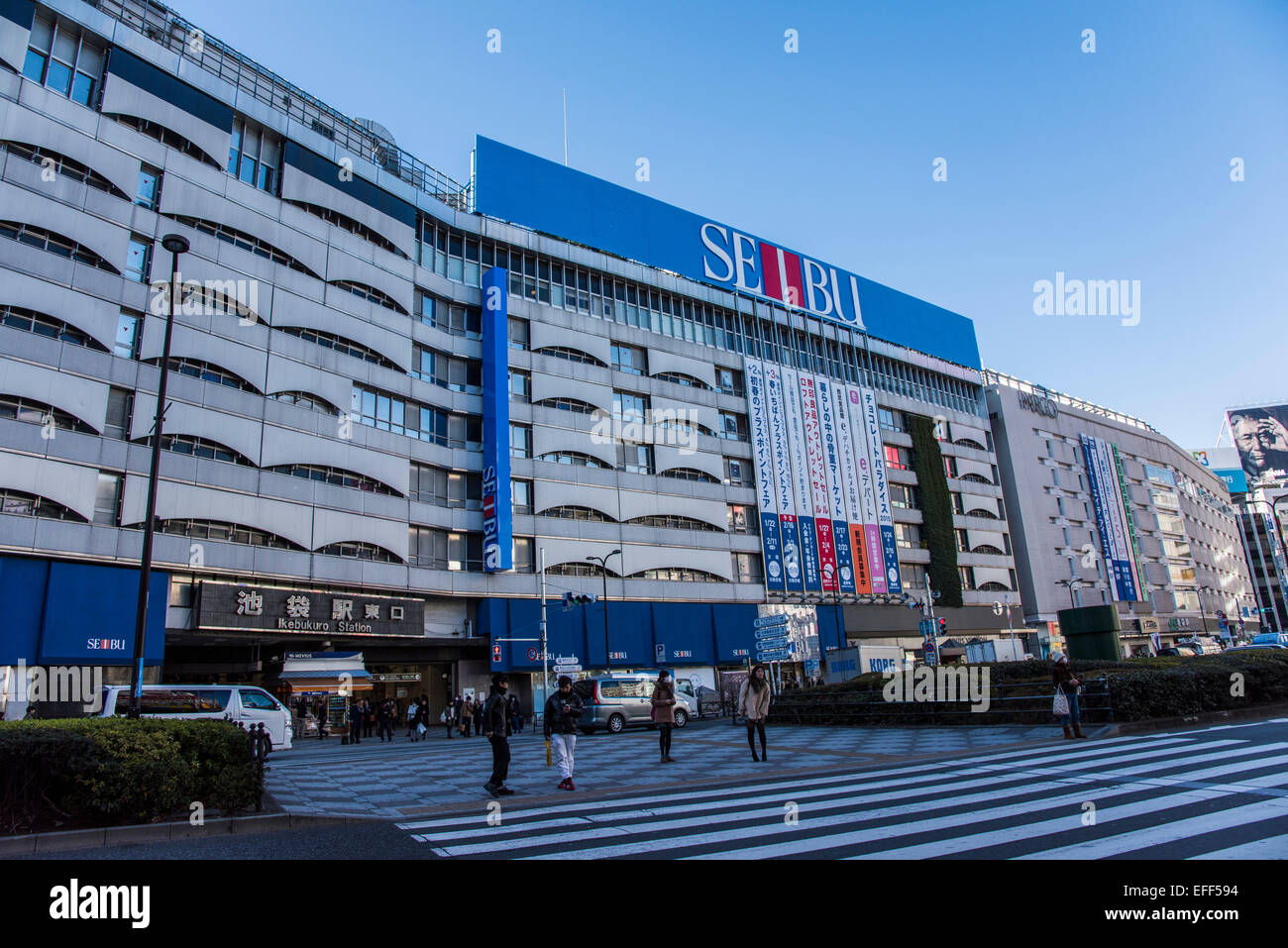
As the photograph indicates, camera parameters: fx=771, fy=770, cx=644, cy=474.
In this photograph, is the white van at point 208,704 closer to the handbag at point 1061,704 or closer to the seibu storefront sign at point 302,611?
the seibu storefront sign at point 302,611

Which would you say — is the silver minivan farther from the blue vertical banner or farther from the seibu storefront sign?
the blue vertical banner

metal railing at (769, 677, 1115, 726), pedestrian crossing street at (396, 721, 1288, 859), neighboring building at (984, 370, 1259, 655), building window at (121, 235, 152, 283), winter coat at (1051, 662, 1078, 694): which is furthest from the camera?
neighboring building at (984, 370, 1259, 655)

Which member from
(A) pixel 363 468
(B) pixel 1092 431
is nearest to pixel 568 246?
(A) pixel 363 468

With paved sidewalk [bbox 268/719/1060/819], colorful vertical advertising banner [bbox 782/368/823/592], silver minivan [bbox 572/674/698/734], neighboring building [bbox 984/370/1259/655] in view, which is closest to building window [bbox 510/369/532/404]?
silver minivan [bbox 572/674/698/734]

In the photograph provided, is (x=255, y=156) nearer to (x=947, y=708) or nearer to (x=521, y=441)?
(x=521, y=441)

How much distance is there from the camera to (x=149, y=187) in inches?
1241

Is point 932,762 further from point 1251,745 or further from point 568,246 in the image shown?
point 568,246

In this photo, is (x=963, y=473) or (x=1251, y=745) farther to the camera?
(x=963, y=473)

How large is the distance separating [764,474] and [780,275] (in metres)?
16.5

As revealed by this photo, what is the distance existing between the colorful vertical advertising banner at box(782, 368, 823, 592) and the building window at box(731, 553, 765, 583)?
3291 mm

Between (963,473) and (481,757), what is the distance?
56942mm

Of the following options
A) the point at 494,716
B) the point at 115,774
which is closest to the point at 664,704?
the point at 494,716

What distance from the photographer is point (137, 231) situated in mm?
30469

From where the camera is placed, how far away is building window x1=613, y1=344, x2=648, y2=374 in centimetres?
4853
